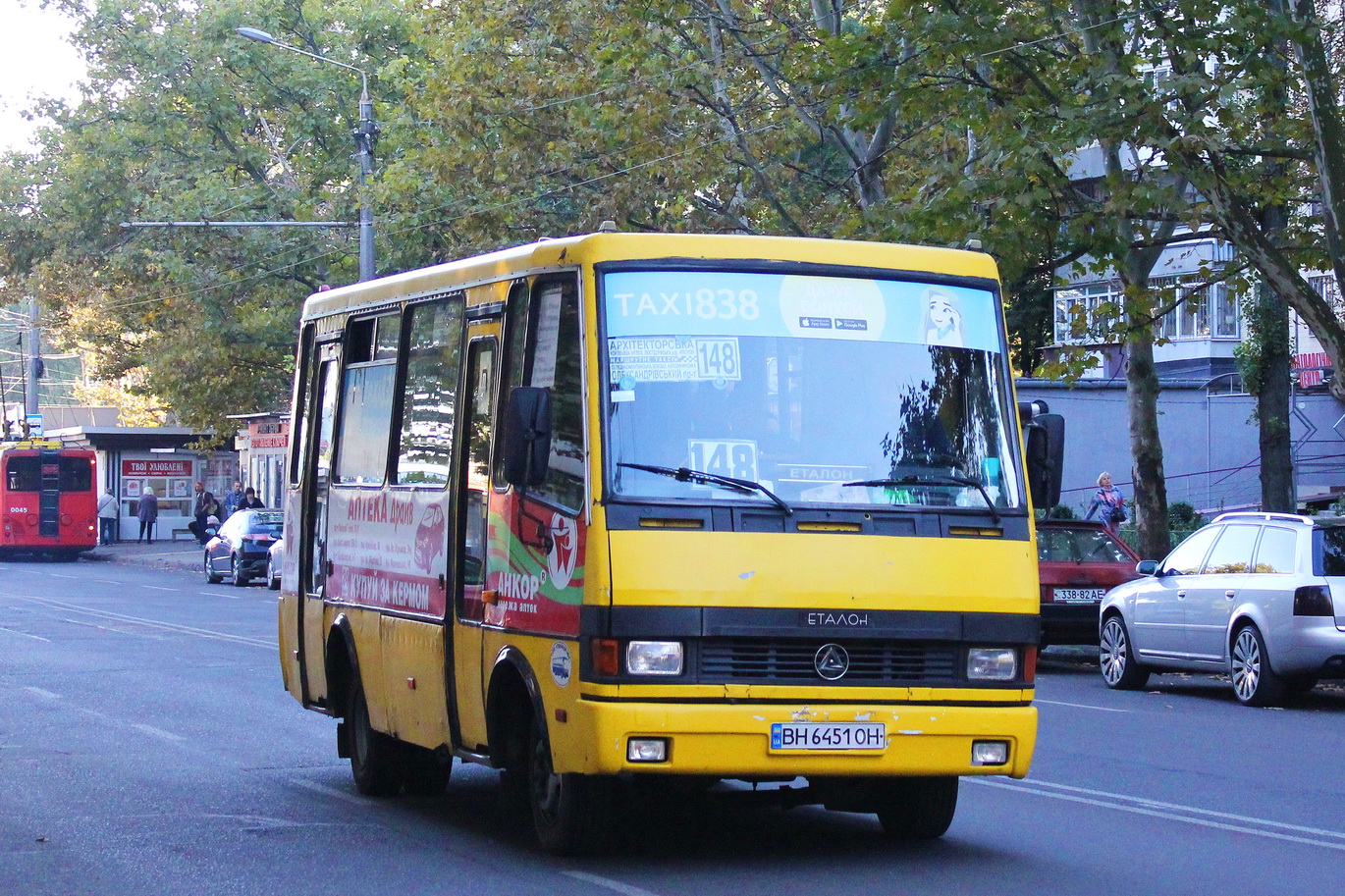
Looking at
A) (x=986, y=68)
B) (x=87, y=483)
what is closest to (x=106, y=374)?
(x=87, y=483)

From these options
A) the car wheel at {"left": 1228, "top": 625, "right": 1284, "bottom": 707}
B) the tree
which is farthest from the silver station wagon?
the tree

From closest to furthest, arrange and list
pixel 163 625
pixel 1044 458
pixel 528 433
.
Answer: pixel 528 433 → pixel 1044 458 → pixel 163 625

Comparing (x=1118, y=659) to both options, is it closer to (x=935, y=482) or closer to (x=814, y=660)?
(x=935, y=482)

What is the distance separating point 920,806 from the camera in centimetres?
904

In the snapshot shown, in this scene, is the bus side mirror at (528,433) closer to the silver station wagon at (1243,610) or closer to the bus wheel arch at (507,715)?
the bus wheel arch at (507,715)

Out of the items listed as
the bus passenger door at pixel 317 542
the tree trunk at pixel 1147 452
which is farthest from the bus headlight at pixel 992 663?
the tree trunk at pixel 1147 452

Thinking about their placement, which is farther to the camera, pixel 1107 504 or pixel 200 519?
pixel 200 519

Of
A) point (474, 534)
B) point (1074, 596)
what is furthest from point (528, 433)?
point (1074, 596)

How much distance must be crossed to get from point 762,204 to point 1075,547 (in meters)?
11.8

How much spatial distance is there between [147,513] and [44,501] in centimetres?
558

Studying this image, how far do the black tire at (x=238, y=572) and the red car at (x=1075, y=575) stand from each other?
71.4 ft

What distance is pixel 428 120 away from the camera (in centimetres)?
3478

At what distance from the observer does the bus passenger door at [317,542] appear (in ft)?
38.3

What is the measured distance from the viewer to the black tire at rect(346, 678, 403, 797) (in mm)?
10812
